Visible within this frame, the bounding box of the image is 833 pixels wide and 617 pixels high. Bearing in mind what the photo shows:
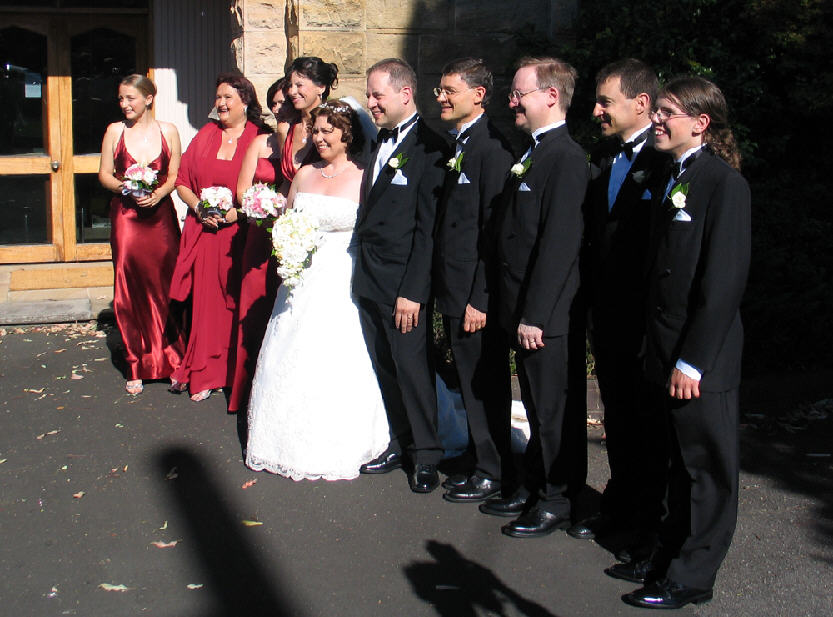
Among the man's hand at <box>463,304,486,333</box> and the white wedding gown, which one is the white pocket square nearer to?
the white wedding gown

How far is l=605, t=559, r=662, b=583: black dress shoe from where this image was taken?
4.55 meters

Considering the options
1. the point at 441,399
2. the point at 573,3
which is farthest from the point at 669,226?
the point at 573,3

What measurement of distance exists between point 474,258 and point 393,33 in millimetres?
4012

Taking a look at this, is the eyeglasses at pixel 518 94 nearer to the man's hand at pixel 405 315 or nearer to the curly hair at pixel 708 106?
the curly hair at pixel 708 106

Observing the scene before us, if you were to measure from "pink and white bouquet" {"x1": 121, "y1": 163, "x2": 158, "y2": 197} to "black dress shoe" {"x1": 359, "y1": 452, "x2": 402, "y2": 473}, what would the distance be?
9.24 ft

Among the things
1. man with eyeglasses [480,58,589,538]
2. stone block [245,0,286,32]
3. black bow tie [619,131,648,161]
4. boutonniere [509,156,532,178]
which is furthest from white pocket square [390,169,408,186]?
stone block [245,0,286,32]

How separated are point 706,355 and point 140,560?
9.13 feet

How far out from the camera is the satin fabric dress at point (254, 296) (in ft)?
22.9

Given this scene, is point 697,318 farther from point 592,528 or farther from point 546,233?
point 592,528

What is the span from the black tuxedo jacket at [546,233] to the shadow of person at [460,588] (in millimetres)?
1173

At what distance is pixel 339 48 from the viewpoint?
8.47 meters

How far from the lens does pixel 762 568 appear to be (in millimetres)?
4730

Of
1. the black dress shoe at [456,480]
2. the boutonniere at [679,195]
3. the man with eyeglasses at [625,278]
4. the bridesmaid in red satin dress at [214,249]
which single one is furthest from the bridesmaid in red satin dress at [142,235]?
the boutonniere at [679,195]

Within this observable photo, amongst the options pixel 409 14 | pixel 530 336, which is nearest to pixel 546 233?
pixel 530 336
